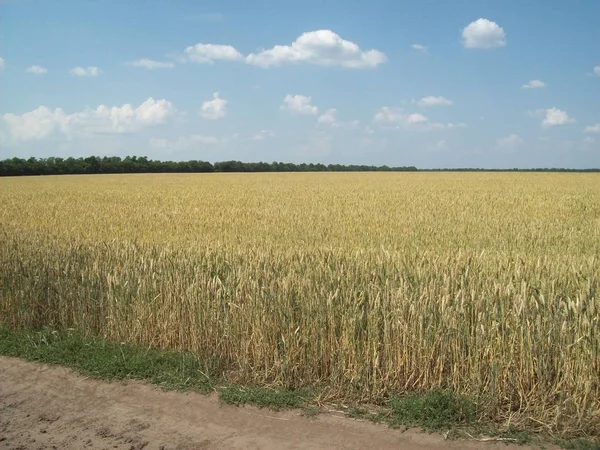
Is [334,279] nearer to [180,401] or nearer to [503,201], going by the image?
[180,401]

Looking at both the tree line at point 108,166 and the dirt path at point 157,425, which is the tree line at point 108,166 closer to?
the tree line at point 108,166

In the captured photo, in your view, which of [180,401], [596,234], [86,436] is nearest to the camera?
[86,436]

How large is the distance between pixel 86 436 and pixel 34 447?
0.39m

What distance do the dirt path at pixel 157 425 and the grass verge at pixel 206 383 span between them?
0.12m

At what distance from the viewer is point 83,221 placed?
1445cm

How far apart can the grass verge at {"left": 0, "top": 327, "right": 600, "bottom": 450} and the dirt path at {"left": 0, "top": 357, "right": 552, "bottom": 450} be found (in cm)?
12

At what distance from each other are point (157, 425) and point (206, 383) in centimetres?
78

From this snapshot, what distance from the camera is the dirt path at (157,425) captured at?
4180mm

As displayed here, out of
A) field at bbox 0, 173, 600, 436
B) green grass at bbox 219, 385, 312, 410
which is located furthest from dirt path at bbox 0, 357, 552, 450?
field at bbox 0, 173, 600, 436

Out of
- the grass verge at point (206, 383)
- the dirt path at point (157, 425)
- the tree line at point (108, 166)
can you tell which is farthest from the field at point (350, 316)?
the tree line at point (108, 166)

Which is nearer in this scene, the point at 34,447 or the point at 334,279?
the point at 34,447

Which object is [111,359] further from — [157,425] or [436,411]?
[436,411]

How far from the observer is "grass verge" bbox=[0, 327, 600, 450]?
4.33 m

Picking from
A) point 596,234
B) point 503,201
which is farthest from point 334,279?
point 503,201
